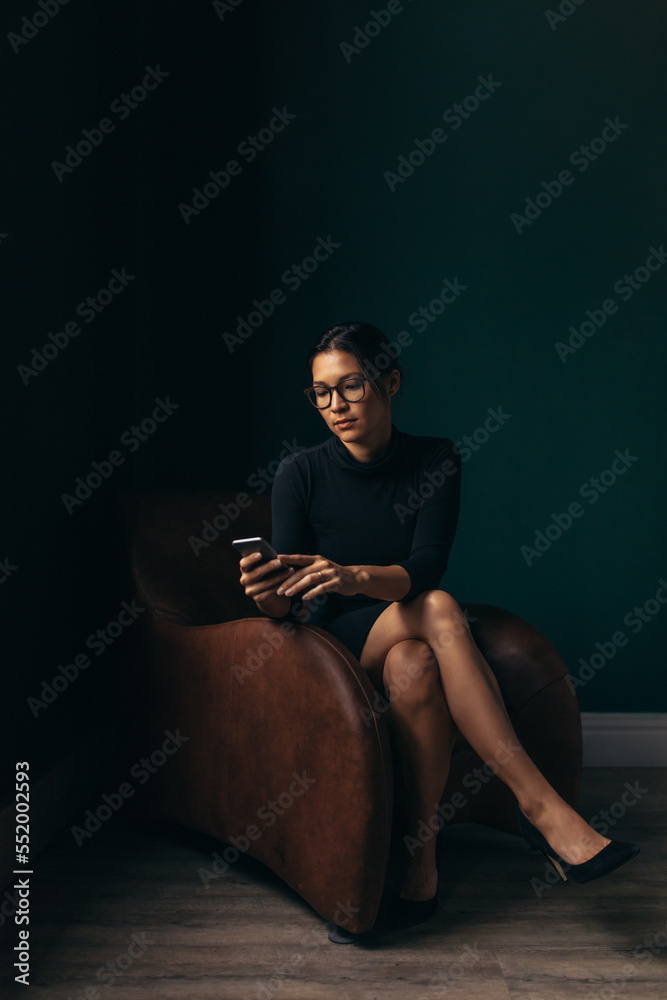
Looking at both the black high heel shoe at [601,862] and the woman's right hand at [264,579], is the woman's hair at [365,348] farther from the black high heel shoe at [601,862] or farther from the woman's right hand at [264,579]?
the black high heel shoe at [601,862]

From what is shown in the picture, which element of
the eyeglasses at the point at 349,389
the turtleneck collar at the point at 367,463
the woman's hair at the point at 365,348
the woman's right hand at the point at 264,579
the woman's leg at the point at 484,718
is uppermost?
the woman's hair at the point at 365,348

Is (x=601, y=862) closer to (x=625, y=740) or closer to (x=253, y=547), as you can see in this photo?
(x=253, y=547)

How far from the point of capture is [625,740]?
2480mm

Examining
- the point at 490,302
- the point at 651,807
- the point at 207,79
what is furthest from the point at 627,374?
the point at 207,79

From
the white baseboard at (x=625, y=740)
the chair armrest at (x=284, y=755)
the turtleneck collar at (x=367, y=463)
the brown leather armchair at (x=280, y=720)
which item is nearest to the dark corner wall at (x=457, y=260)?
the white baseboard at (x=625, y=740)

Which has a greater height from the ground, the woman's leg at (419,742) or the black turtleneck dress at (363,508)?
the black turtleneck dress at (363,508)

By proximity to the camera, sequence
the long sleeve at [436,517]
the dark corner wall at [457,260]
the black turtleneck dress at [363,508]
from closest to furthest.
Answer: the long sleeve at [436,517] → the black turtleneck dress at [363,508] → the dark corner wall at [457,260]

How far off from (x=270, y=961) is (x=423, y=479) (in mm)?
1012

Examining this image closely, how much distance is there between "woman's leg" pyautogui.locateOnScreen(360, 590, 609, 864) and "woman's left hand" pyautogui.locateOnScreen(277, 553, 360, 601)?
0.57 feet

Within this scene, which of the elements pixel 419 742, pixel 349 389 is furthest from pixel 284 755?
pixel 349 389

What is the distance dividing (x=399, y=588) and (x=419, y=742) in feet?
1.00

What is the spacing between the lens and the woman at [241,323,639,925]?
58.2 inches

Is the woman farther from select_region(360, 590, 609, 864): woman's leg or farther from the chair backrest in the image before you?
A: the chair backrest

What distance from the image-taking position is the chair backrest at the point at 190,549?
189 cm
